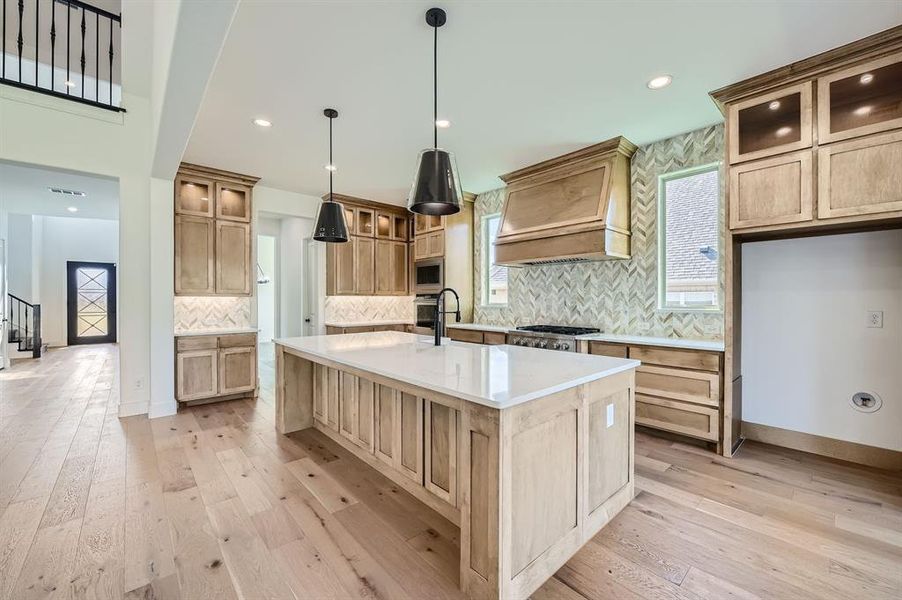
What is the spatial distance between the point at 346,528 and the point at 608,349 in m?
2.68

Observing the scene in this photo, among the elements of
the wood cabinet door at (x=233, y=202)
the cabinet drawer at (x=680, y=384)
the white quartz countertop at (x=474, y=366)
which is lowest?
the cabinet drawer at (x=680, y=384)

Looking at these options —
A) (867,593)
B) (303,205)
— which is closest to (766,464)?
(867,593)

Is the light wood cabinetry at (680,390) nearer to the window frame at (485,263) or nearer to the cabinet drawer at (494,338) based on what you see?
the cabinet drawer at (494,338)

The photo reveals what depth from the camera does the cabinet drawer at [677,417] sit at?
3.06 meters

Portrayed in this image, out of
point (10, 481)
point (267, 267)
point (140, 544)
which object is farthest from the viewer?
point (267, 267)

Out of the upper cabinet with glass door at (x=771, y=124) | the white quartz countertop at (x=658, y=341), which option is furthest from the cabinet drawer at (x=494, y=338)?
the upper cabinet with glass door at (x=771, y=124)

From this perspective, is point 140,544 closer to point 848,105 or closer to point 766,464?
point 766,464

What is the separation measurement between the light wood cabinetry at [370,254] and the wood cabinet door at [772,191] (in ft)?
15.1

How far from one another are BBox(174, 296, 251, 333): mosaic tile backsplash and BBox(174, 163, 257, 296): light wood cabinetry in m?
0.29

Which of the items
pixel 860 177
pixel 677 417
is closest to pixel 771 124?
pixel 860 177

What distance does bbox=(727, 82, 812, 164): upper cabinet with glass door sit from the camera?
261 cm

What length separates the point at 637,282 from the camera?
3.99 metres

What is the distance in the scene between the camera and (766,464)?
9.32 feet

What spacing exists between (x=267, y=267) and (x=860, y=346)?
997 cm
